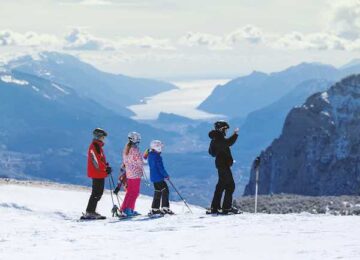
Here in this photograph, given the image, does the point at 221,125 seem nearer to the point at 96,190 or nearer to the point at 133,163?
the point at 133,163

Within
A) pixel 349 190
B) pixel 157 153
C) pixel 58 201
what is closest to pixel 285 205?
pixel 58 201

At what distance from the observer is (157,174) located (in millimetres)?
21109

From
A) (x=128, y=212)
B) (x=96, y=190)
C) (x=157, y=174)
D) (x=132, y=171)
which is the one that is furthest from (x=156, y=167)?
(x=96, y=190)

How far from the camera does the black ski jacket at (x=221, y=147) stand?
1966 centimetres

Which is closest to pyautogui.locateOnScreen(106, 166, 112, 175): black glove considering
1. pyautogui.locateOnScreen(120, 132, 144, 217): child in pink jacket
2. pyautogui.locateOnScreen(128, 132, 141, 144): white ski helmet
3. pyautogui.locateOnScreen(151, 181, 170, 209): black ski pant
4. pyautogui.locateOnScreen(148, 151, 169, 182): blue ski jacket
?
pyautogui.locateOnScreen(120, 132, 144, 217): child in pink jacket

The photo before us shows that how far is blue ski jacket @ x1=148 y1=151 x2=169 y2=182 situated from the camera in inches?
824

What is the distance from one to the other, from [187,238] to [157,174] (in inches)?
223

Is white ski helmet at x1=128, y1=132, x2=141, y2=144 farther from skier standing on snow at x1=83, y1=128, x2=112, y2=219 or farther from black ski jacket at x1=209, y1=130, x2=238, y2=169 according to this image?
black ski jacket at x1=209, y1=130, x2=238, y2=169

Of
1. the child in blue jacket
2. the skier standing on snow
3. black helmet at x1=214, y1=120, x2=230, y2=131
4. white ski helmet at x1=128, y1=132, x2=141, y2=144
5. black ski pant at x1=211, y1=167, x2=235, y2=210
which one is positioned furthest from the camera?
white ski helmet at x1=128, y1=132, x2=141, y2=144

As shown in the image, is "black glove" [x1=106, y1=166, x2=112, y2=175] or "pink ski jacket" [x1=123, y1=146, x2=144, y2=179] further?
"pink ski jacket" [x1=123, y1=146, x2=144, y2=179]

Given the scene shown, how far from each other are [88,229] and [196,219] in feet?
10.7

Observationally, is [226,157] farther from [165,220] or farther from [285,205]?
[285,205]

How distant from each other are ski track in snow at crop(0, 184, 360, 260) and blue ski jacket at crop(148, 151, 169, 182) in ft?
4.49

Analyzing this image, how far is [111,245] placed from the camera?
595 inches
